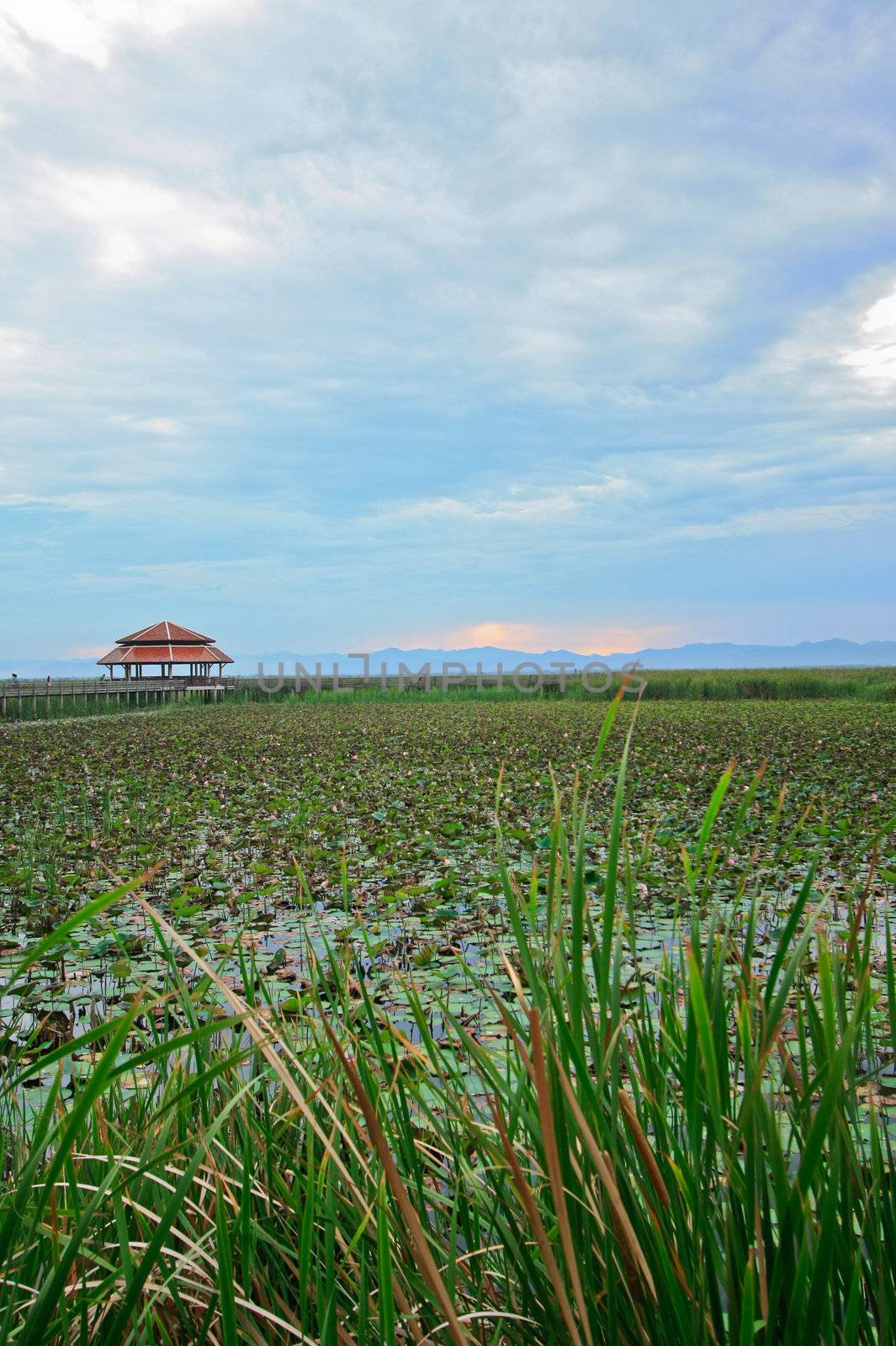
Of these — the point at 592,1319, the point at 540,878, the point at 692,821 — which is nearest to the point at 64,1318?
the point at 592,1319

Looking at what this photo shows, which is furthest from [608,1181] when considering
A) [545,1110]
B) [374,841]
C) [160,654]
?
[160,654]

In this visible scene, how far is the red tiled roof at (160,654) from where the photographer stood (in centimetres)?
3912

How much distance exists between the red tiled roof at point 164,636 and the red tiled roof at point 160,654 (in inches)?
7.7

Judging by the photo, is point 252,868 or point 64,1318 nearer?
point 64,1318

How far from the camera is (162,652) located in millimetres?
39250

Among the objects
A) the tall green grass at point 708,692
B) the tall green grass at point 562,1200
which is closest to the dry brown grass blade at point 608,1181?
the tall green grass at point 562,1200

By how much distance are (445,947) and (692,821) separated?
3.47 metres

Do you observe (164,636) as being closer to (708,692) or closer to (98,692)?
(98,692)

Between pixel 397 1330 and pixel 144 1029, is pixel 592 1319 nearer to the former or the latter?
pixel 397 1330

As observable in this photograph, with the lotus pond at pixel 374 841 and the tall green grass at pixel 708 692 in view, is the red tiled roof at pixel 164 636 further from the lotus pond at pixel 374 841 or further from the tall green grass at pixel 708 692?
the lotus pond at pixel 374 841

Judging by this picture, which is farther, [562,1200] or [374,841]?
[374,841]

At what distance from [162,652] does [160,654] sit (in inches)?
5.2

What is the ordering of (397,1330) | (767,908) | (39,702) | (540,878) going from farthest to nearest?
(39,702) < (540,878) < (767,908) < (397,1330)

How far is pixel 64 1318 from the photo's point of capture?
1.22 m
